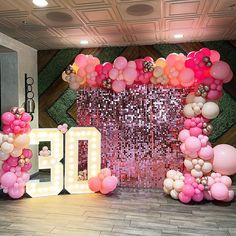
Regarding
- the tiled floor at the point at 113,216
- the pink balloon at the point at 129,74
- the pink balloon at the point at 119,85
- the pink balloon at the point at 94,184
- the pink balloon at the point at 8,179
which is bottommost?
the tiled floor at the point at 113,216

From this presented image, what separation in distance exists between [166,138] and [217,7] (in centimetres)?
223

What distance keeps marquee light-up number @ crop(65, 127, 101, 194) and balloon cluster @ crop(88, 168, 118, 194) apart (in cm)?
→ 9

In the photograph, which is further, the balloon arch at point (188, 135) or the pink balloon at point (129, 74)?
the pink balloon at point (129, 74)

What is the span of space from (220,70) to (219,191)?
5.55ft

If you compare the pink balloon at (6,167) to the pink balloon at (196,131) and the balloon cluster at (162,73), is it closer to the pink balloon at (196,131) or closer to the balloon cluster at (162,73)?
the balloon cluster at (162,73)

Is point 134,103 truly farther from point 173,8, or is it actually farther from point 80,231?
point 80,231

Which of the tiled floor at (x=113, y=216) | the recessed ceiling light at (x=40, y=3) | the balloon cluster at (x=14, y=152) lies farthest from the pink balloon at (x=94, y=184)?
the recessed ceiling light at (x=40, y=3)

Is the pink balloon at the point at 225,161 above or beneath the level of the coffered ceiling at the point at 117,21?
beneath

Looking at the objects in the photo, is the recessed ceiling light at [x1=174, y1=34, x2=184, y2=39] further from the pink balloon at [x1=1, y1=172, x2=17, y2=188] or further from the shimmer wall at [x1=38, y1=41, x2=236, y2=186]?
the pink balloon at [x1=1, y1=172, x2=17, y2=188]

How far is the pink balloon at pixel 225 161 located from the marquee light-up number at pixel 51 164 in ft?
7.82

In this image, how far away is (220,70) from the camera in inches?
153

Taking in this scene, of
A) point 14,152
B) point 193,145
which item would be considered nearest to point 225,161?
point 193,145

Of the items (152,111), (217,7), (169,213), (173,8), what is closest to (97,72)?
(152,111)

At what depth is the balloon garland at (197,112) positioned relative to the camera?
3.95 metres
